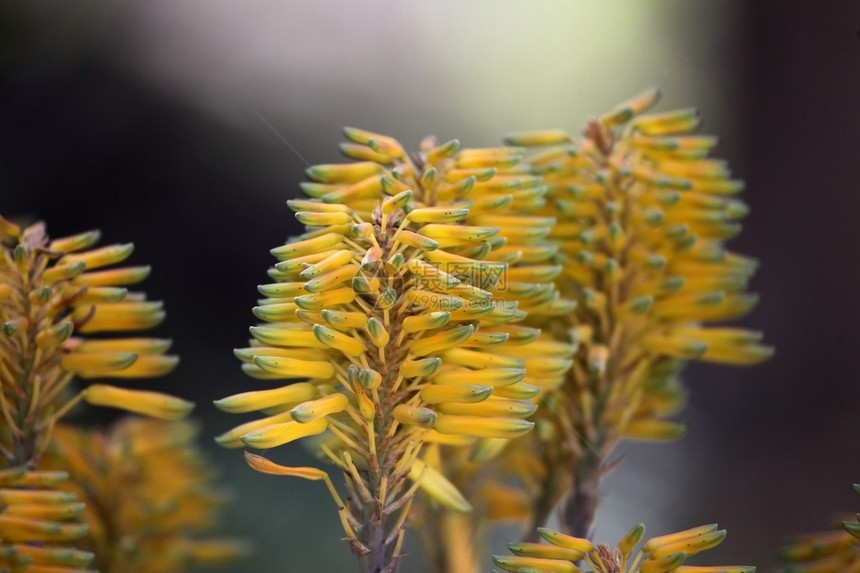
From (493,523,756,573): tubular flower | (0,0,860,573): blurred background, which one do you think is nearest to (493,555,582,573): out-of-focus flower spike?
(493,523,756,573): tubular flower

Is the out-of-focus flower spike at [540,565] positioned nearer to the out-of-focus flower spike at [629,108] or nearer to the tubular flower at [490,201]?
the tubular flower at [490,201]

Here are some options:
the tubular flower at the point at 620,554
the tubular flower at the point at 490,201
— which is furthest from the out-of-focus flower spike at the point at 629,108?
the tubular flower at the point at 620,554

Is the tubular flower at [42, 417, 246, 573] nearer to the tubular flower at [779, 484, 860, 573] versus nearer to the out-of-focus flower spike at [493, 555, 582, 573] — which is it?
the out-of-focus flower spike at [493, 555, 582, 573]

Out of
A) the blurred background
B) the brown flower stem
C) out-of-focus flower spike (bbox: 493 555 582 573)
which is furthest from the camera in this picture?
the blurred background

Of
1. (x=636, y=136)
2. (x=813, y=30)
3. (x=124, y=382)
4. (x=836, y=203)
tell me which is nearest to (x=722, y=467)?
(x=836, y=203)

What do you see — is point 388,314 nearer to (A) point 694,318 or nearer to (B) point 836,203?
(A) point 694,318

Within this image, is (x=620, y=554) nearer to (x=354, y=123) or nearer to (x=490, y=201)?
(x=490, y=201)
